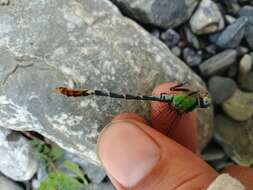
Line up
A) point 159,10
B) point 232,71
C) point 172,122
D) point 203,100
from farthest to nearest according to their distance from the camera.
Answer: point 232,71 < point 159,10 < point 172,122 < point 203,100

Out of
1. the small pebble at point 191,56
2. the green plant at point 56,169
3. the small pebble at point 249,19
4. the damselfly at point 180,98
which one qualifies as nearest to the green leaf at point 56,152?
the green plant at point 56,169

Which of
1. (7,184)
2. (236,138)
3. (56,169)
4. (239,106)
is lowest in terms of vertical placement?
(7,184)

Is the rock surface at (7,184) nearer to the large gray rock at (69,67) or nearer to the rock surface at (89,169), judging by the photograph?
the rock surface at (89,169)

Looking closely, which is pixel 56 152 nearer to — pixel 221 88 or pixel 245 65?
pixel 221 88

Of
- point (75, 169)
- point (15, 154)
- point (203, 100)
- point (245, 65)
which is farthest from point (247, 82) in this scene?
point (15, 154)

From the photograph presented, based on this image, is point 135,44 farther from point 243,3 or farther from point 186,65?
point 243,3

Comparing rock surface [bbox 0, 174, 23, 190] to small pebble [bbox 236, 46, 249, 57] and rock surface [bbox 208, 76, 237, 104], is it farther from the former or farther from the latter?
small pebble [bbox 236, 46, 249, 57]

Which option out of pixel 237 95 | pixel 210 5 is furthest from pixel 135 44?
pixel 237 95
